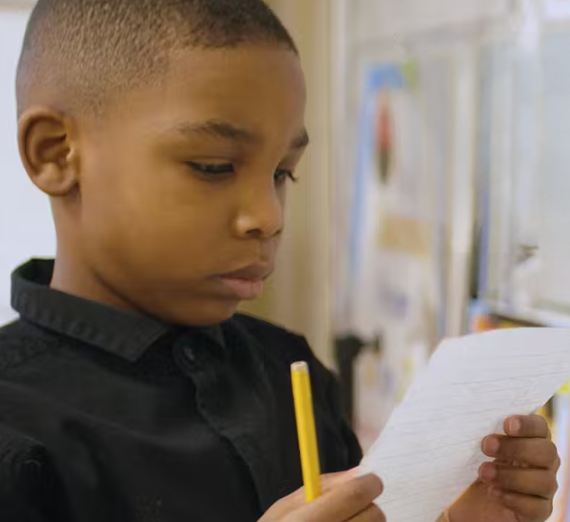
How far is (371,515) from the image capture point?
0.43 m

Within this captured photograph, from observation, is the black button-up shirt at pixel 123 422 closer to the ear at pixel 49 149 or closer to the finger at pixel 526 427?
the ear at pixel 49 149

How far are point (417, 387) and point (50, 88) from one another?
0.31 metres

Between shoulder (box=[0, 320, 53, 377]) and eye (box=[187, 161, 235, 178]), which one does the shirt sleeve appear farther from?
eye (box=[187, 161, 235, 178])

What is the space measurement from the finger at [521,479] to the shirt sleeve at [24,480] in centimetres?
27

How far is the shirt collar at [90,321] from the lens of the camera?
54 cm

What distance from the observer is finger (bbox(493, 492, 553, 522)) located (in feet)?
1.81

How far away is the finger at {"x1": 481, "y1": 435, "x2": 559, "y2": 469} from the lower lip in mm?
181

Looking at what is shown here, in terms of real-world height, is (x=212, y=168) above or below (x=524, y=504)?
above

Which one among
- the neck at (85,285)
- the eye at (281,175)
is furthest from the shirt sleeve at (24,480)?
the eye at (281,175)

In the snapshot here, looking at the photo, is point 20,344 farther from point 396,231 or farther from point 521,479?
point 396,231

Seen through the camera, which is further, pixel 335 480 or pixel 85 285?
pixel 85 285

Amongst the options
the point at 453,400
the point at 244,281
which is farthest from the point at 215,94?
the point at 453,400

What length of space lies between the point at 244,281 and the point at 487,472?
0.20 metres

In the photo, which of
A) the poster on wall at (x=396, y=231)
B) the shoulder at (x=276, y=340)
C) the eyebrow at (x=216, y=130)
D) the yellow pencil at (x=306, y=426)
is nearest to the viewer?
the yellow pencil at (x=306, y=426)
